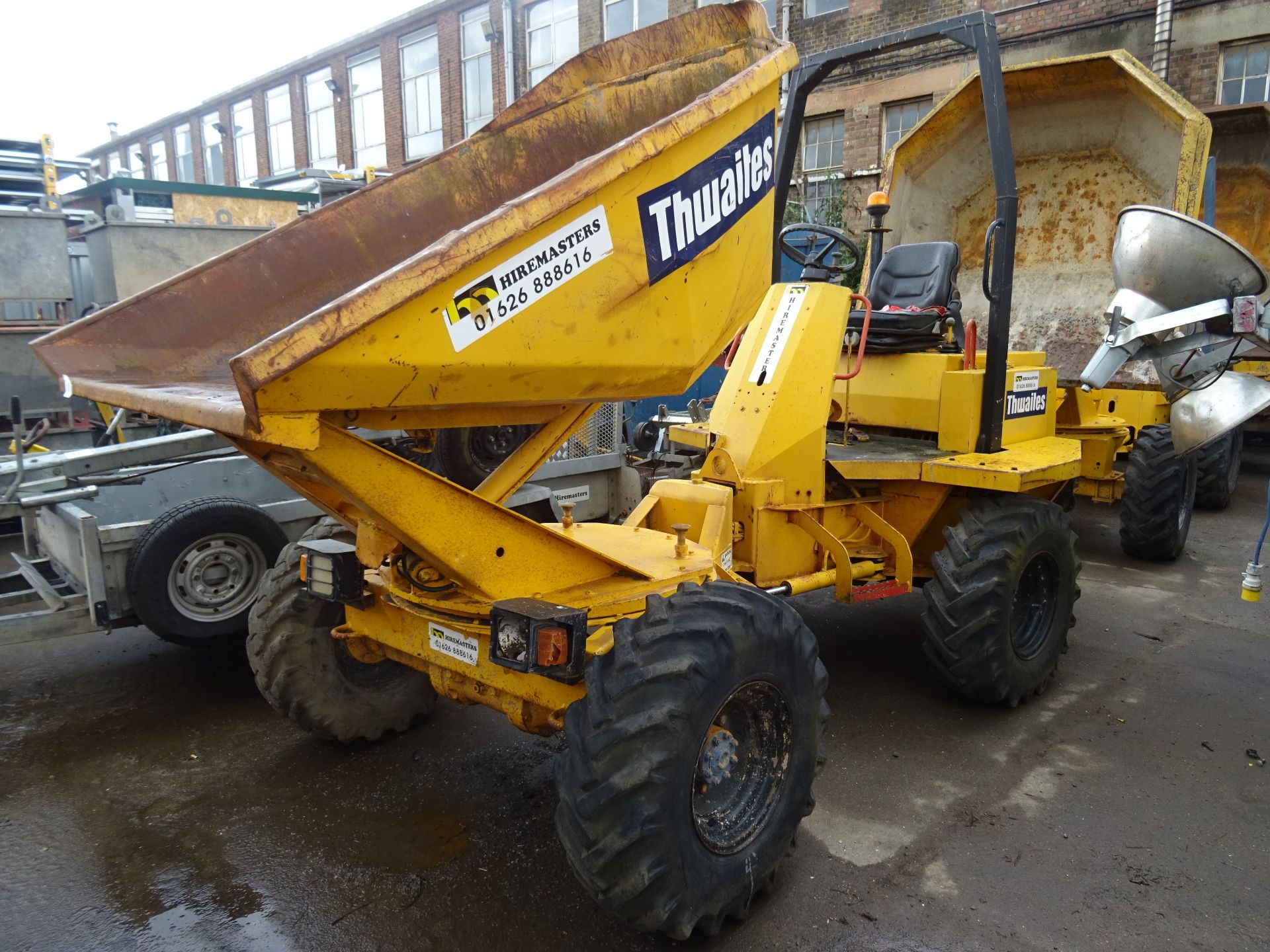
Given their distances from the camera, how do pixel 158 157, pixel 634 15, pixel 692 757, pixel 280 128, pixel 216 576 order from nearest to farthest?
pixel 692 757
pixel 216 576
pixel 634 15
pixel 280 128
pixel 158 157

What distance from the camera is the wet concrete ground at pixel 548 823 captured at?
2746mm

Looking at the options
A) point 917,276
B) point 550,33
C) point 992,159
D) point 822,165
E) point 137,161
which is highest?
point 137,161

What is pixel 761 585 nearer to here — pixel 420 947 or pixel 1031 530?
pixel 1031 530

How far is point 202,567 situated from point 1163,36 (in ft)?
44.8

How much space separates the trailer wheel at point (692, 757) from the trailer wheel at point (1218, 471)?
6662mm

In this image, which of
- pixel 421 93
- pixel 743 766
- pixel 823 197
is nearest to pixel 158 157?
pixel 421 93

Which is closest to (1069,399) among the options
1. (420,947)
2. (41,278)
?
(420,947)

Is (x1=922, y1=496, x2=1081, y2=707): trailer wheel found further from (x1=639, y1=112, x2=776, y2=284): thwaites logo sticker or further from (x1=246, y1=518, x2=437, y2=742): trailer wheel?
(x1=246, y1=518, x2=437, y2=742): trailer wheel

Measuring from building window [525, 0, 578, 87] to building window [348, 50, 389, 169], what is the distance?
19.2 feet

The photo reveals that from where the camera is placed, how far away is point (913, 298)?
5.58 metres

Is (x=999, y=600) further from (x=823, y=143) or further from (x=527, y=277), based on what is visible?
(x=823, y=143)

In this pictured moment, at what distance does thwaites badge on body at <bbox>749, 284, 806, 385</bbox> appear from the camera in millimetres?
4023

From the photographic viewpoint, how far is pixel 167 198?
15406 mm

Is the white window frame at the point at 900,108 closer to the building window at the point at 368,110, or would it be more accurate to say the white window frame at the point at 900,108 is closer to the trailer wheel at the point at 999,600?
the trailer wheel at the point at 999,600
